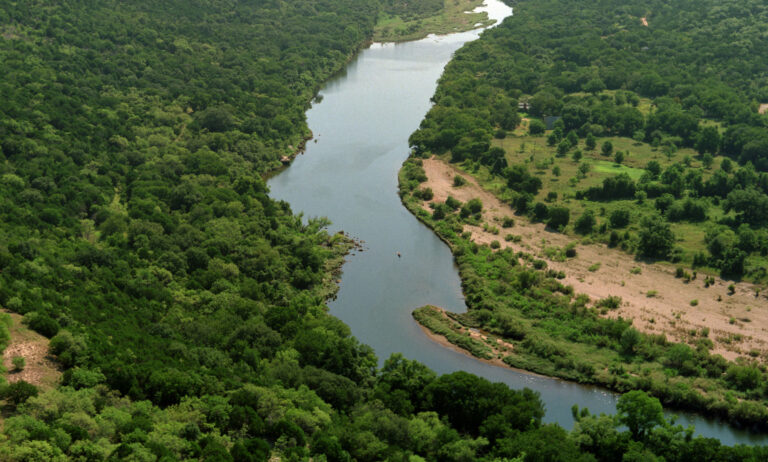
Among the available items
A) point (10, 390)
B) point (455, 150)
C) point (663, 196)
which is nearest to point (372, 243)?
point (455, 150)

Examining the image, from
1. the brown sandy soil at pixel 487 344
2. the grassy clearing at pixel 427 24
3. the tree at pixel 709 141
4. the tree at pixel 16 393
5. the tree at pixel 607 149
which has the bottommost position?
the brown sandy soil at pixel 487 344

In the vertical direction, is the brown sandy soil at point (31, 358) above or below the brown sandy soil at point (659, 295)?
above

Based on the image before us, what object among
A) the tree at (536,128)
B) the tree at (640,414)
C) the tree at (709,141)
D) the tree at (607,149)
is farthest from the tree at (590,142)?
the tree at (640,414)

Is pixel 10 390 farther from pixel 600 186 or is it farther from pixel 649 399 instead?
pixel 600 186

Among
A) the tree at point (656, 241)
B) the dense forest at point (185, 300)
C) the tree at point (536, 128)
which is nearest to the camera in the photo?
the dense forest at point (185, 300)

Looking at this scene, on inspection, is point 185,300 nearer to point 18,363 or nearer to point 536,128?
point 18,363

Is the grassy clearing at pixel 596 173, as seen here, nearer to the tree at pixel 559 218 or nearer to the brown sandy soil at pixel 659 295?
the tree at pixel 559 218

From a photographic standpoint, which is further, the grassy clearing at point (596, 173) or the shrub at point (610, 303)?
the grassy clearing at point (596, 173)

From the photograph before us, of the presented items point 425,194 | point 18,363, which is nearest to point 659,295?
point 425,194
